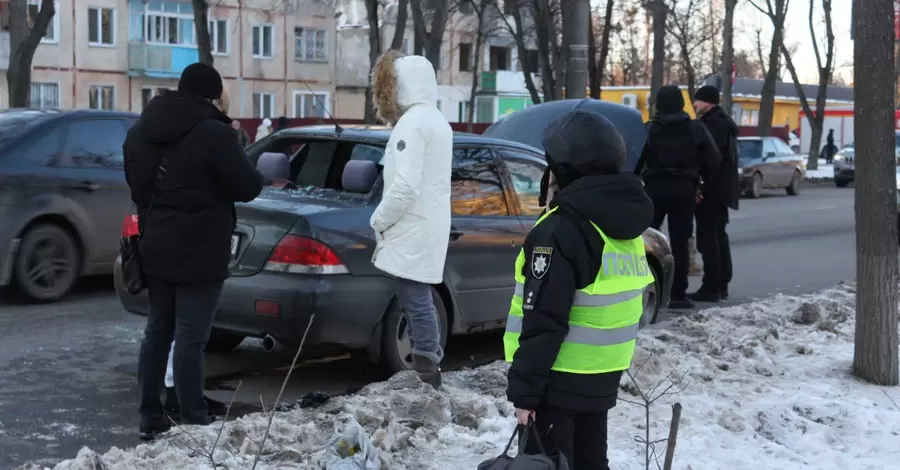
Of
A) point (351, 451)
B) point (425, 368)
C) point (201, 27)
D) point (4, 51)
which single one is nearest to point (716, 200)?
point (425, 368)

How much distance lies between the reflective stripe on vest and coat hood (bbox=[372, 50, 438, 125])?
8.14 ft

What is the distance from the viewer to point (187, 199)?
548 cm

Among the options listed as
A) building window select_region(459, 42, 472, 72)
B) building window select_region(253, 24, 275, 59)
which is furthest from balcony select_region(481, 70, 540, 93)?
building window select_region(253, 24, 275, 59)

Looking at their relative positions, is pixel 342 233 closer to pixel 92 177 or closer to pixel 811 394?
pixel 811 394

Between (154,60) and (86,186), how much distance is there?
4186 cm

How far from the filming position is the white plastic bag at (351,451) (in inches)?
191

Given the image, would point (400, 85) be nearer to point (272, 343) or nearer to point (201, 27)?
point (272, 343)

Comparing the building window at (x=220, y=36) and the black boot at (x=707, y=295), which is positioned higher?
the building window at (x=220, y=36)

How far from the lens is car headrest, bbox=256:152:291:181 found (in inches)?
295

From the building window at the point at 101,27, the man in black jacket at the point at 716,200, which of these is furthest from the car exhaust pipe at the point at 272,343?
the building window at the point at 101,27

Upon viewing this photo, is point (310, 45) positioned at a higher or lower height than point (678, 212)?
higher

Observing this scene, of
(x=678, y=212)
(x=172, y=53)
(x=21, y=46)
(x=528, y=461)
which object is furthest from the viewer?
(x=172, y=53)

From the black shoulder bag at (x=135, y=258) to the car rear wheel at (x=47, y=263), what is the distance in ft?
14.3

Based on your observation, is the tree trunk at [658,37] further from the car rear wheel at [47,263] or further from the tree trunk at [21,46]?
the car rear wheel at [47,263]
